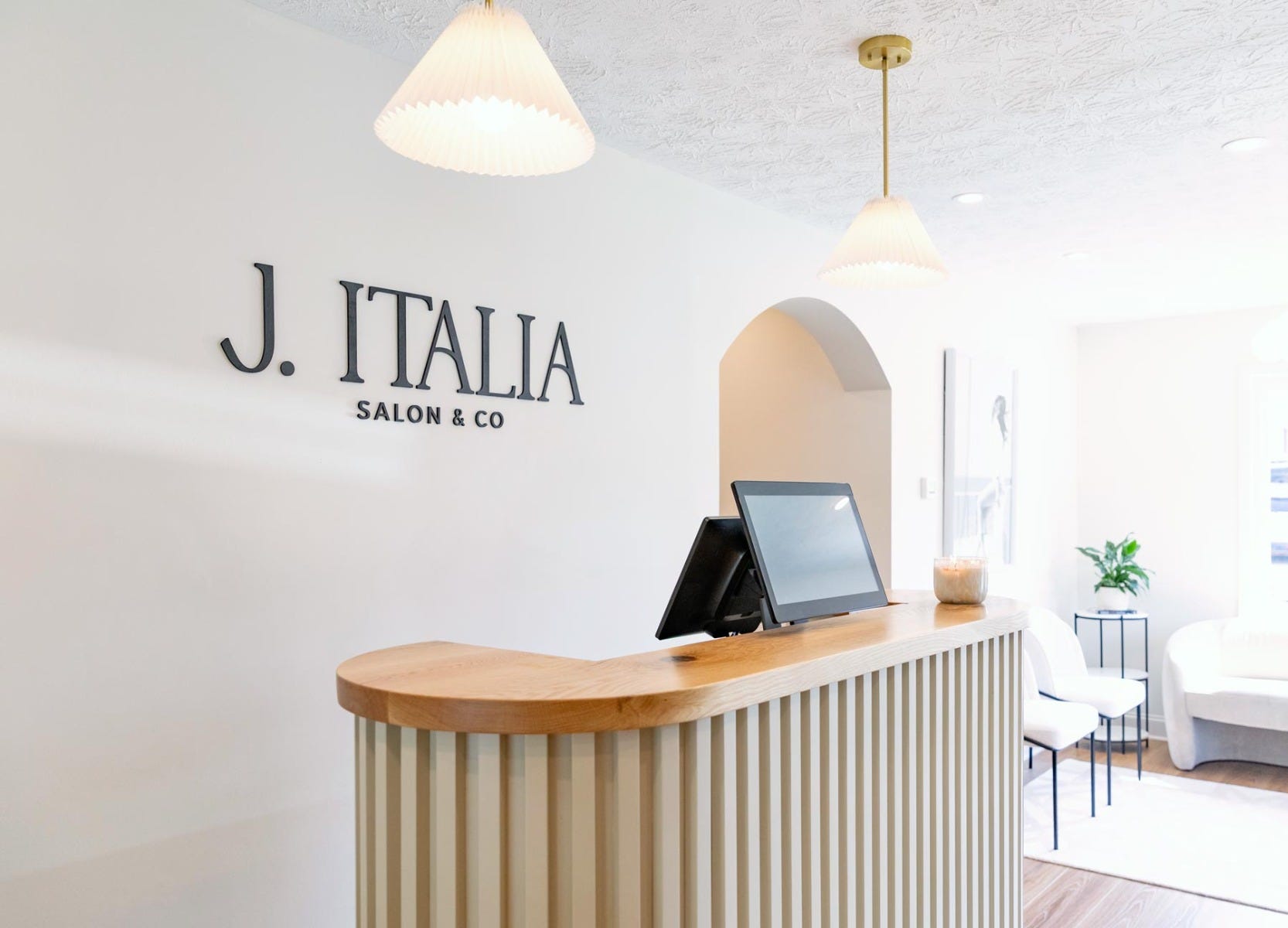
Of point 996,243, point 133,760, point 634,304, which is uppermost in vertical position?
point 996,243

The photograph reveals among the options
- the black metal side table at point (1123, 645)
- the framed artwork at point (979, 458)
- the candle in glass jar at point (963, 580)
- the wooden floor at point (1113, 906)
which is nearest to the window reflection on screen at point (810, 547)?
the candle in glass jar at point (963, 580)

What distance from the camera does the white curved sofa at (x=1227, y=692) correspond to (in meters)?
4.96

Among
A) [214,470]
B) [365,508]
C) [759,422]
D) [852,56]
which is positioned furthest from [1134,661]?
[214,470]

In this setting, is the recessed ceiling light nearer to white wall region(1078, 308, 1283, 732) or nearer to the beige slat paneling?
the beige slat paneling

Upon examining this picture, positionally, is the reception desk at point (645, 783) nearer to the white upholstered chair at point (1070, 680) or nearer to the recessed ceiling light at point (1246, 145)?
the recessed ceiling light at point (1246, 145)

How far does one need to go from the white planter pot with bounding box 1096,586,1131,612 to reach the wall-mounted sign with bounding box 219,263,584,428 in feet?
14.0

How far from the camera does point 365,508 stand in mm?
2389

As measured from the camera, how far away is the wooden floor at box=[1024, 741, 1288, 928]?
3.28 metres

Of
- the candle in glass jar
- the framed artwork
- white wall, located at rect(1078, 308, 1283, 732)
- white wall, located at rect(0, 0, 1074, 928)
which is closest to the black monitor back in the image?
the candle in glass jar

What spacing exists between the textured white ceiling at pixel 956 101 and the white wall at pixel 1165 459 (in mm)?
1963

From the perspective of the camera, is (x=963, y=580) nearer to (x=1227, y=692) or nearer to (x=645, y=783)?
(x=645, y=783)

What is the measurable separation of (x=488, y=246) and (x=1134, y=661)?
5.31m

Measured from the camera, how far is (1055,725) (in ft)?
13.3

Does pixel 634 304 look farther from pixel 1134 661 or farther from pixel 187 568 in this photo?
pixel 1134 661
